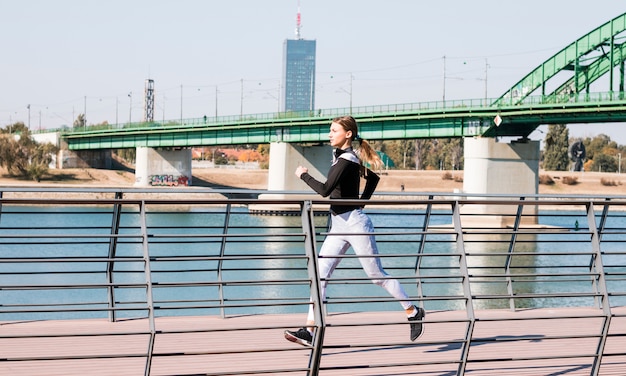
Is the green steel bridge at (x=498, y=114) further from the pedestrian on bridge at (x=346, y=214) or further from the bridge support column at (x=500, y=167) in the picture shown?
the pedestrian on bridge at (x=346, y=214)

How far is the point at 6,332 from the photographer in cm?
835

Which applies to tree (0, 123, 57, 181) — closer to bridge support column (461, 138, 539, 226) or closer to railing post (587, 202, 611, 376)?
bridge support column (461, 138, 539, 226)

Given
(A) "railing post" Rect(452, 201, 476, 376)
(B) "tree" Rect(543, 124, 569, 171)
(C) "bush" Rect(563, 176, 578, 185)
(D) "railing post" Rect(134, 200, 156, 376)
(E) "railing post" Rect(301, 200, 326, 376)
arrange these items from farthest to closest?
(B) "tree" Rect(543, 124, 569, 171)
(C) "bush" Rect(563, 176, 578, 185)
(A) "railing post" Rect(452, 201, 476, 376)
(E) "railing post" Rect(301, 200, 326, 376)
(D) "railing post" Rect(134, 200, 156, 376)

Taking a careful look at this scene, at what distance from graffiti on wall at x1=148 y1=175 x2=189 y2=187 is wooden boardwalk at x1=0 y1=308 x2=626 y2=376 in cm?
8896

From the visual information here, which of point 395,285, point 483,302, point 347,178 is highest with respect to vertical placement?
point 347,178

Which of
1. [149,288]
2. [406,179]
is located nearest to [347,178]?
[149,288]

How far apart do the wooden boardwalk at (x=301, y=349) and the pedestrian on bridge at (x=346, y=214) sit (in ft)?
0.85

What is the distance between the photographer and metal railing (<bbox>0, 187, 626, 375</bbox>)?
252 inches

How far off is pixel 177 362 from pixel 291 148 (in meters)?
75.3

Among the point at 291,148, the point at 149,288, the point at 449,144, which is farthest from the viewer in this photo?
the point at 449,144

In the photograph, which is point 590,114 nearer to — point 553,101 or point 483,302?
point 553,101

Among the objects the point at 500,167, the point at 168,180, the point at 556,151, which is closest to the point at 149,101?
the point at 556,151

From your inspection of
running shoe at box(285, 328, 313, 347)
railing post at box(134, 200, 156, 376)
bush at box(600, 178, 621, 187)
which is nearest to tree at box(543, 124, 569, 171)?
bush at box(600, 178, 621, 187)

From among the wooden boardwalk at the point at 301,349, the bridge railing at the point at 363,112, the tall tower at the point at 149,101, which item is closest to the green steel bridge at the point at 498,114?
the bridge railing at the point at 363,112
